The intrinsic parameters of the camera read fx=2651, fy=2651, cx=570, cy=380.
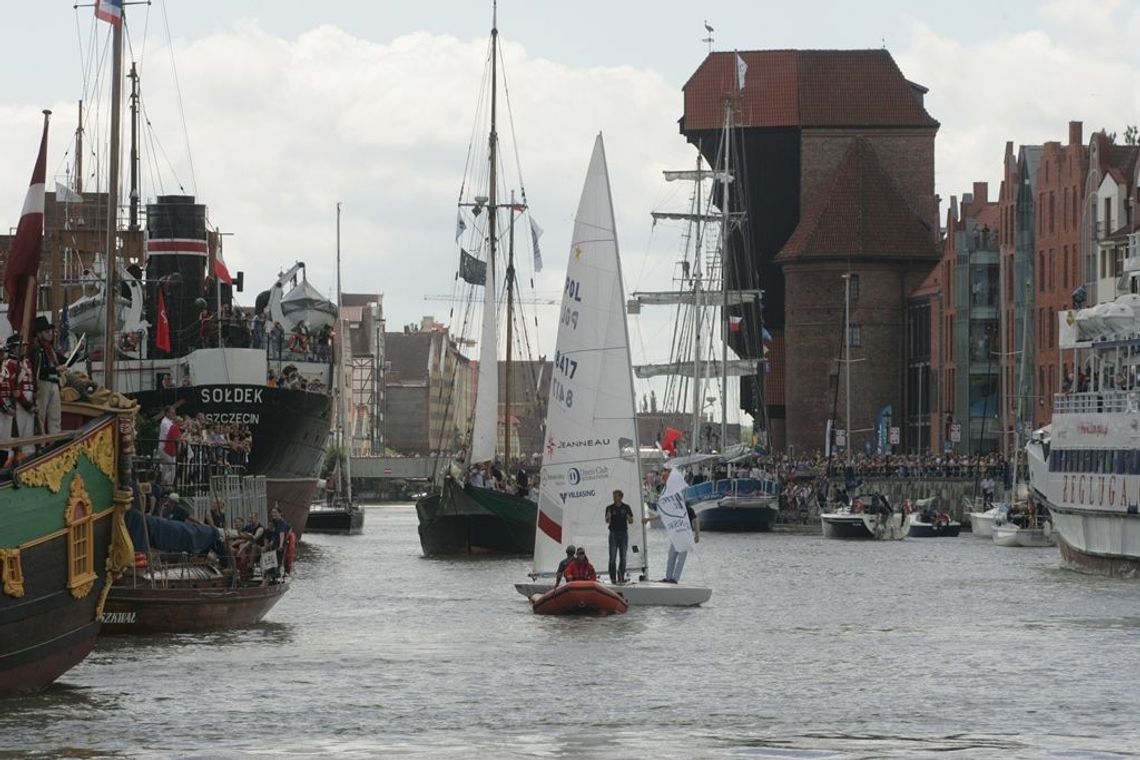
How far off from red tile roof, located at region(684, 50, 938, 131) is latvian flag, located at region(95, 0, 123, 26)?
12514cm

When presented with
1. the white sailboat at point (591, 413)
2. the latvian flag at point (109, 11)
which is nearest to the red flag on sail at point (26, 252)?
the latvian flag at point (109, 11)

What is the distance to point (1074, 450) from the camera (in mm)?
64938

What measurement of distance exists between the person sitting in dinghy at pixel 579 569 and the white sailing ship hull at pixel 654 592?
401 mm

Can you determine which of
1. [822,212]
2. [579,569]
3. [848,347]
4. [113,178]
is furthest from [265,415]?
[822,212]

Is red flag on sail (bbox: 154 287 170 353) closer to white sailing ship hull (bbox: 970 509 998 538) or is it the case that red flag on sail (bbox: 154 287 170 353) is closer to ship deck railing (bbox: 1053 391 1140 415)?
ship deck railing (bbox: 1053 391 1140 415)

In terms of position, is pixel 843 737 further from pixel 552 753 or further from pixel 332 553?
pixel 332 553

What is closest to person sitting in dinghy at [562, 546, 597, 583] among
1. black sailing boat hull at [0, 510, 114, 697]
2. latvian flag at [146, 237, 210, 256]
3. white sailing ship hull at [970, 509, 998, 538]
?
black sailing boat hull at [0, 510, 114, 697]

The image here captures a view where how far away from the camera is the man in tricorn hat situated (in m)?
28.2

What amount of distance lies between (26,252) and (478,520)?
4345 centimetres

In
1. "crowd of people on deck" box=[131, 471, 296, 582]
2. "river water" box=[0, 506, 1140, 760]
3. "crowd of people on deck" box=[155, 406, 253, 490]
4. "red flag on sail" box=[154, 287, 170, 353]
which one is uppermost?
"red flag on sail" box=[154, 287, 170, 353]

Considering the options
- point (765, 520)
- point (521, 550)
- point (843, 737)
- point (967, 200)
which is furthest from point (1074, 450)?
point (967, 200)

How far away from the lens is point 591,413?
151ft

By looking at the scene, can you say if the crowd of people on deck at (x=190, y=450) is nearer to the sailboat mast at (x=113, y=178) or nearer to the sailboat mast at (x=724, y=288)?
the sailboat mast at (x=113, y=178)

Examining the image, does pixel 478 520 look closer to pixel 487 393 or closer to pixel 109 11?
pixel 487 393
